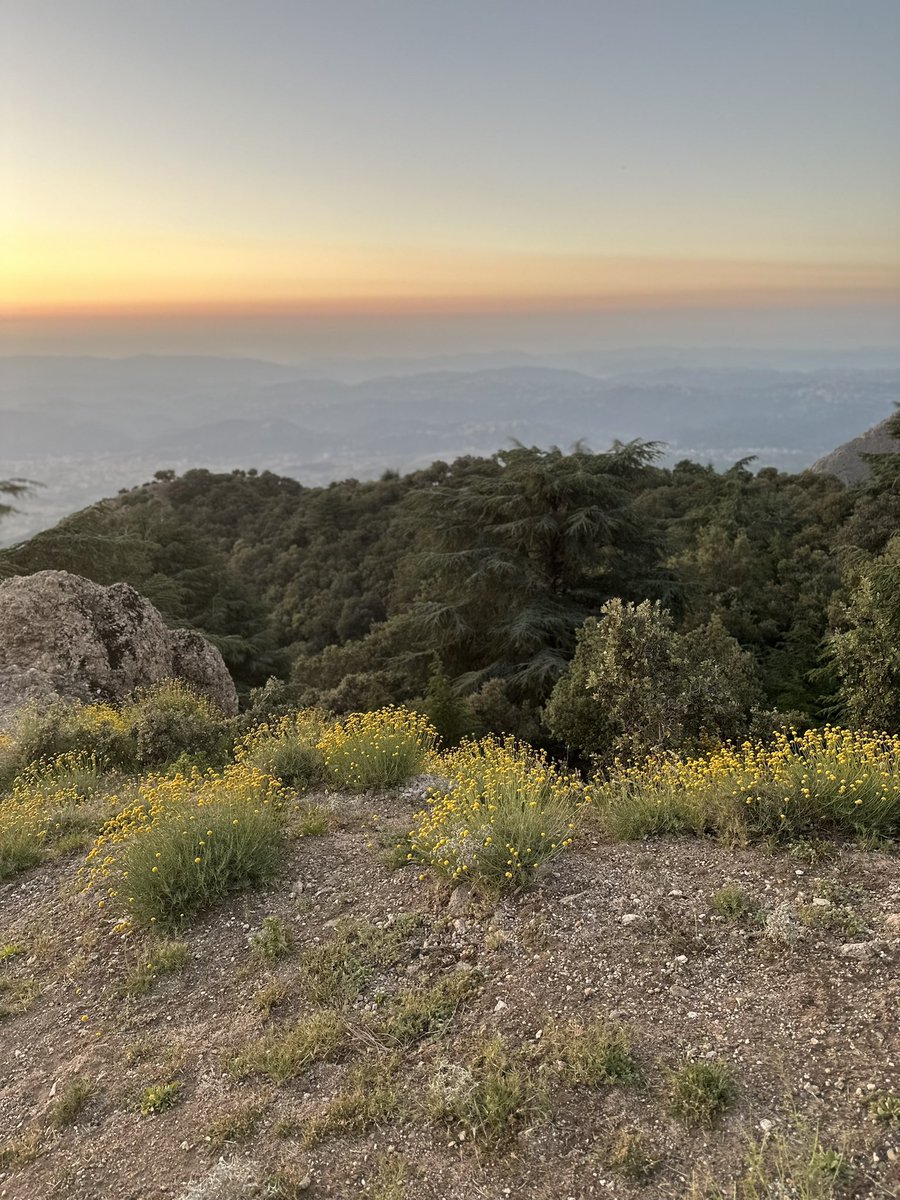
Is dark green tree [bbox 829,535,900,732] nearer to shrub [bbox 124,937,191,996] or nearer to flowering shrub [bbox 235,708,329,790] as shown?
flowering shrub [bbox 235,708,329,790]

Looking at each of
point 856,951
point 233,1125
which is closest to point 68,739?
point 233,1125

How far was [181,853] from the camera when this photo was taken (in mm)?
5789

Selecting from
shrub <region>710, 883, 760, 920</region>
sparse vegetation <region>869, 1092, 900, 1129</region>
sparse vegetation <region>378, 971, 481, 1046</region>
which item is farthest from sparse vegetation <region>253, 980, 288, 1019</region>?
sparse vegetation <region>869, 1092, 900, 1129</region>

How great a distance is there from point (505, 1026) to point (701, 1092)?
119 cm

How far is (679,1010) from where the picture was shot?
4004 mm

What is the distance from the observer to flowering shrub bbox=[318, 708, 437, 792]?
8297 millimetres

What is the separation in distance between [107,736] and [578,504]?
12.5 metres

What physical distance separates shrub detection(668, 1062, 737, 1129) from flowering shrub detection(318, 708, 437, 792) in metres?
5.25

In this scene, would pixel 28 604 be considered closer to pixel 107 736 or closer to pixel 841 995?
pixel 107 736

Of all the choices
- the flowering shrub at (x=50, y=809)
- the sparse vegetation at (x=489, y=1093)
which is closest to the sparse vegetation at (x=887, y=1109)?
the sparse vegetation at (x=489, y=1093)

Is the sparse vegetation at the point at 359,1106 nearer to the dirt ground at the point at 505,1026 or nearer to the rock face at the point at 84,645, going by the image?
the dirt ground at the point at 505,1026

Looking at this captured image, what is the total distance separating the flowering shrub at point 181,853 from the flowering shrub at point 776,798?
11.2 ft

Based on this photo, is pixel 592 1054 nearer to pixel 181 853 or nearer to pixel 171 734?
pixel 181 853

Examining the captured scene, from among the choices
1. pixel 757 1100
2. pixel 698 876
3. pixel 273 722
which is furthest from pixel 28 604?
pixel 757 1100
